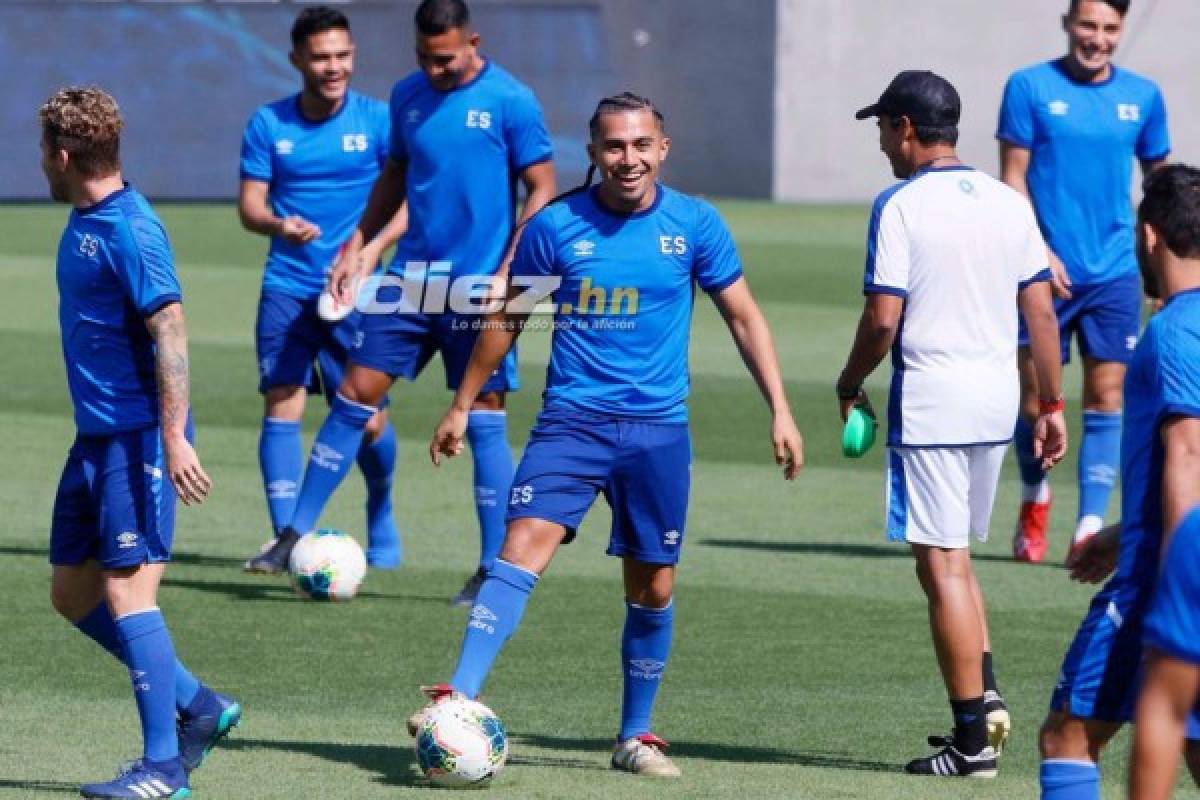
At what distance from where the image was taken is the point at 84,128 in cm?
702

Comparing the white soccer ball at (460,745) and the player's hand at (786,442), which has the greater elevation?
the player's hand at (786,442)

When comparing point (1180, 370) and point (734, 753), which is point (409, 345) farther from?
point (1180, 370)

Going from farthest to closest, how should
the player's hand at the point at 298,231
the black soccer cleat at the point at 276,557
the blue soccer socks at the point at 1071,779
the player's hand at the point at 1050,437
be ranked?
the player's hand at the point at 298,231 → the black soccer cleat at the point at 276,557 → the player's hand at the point at 1050,437 → the blue soccer socks at the point at 1071,779

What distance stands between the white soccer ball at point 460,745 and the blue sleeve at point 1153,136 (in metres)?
→ 5.79

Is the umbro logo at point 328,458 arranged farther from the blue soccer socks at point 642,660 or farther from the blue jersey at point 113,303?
the blue jersey at point 113,303

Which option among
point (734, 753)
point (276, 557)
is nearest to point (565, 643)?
point (734, 753)

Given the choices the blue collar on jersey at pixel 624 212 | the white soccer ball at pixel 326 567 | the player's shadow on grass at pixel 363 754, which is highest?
the blue collar on jersey at pixel 624 212

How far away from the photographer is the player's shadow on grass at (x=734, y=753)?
7832 millimetres

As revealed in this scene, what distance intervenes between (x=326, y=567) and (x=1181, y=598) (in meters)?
5.92

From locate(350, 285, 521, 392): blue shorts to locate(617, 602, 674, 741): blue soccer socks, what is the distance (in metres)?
3.02

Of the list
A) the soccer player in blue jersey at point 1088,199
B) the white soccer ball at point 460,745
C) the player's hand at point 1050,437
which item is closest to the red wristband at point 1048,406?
the player's hand at point 1050,437

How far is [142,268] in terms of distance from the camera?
7.07 metres

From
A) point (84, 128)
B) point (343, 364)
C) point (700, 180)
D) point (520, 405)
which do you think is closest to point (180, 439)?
point (84, 128)

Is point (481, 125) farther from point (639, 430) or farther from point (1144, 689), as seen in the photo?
point (1144, 689)
